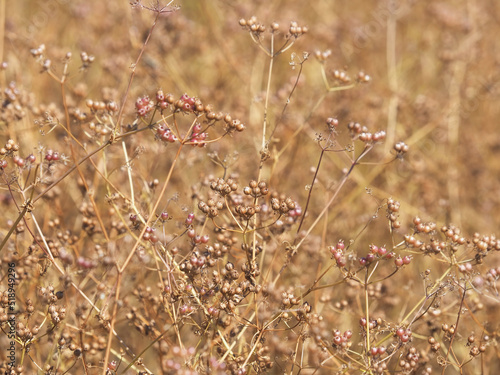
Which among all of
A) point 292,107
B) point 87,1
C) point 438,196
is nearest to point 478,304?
point 438,196

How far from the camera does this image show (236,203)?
2.94m

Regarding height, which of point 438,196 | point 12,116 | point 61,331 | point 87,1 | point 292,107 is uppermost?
point 87,1

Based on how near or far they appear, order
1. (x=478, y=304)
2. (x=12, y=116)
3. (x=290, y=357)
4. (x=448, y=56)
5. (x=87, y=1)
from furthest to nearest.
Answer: (x=87, y=1) < (x=448, y=56) < (x=12, y=116) < (x=478, y=304) < (x=290, y=357)

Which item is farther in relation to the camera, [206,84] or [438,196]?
[206,84]

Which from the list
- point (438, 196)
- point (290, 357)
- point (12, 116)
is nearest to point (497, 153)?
point (438, 196)

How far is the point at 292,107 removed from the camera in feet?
19.0

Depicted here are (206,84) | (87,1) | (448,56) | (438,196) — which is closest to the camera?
(438,196)

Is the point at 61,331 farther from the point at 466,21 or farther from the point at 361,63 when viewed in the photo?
the point at 466,21

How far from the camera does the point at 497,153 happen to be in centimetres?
625

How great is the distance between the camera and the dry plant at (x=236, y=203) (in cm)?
274

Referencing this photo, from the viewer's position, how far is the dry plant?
9.00 feet

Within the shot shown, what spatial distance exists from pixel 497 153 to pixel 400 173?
5.38 feet

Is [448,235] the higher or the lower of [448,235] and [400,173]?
the lower

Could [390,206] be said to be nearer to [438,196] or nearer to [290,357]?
[290,357]
